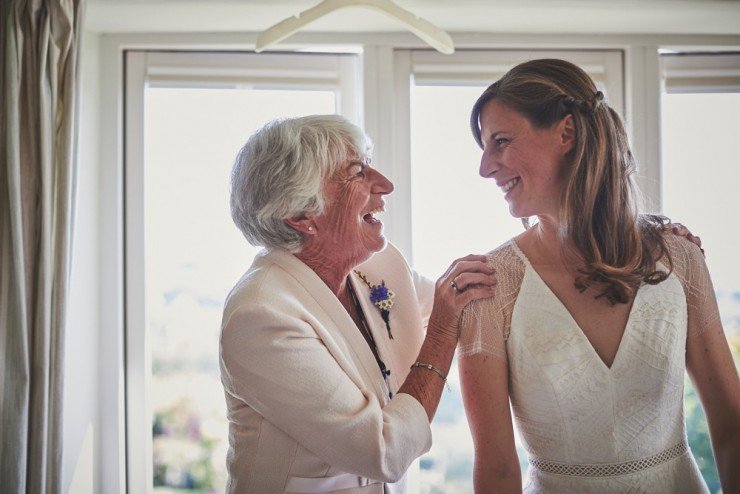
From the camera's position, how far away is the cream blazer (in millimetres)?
1713

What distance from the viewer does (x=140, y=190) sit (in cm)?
286

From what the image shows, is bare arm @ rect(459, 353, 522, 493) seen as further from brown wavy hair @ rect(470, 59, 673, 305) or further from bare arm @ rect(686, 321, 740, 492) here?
bare arm @ rect(686, 321, 740, 492)

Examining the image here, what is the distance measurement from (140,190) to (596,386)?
183cm

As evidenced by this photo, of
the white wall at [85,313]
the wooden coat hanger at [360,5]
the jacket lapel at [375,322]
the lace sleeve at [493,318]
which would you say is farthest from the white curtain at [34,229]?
the lace sleeve at [493,318]

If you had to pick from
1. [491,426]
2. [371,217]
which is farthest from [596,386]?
[371,217]

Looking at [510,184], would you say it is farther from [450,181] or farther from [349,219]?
[450,181]

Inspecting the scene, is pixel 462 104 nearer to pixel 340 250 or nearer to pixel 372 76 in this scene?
pixel 372 76

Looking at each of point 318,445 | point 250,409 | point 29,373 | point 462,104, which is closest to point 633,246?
point 318,445

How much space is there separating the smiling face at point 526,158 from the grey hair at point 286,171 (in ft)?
1.20

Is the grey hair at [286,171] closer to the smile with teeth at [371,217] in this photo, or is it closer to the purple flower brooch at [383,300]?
the smile with teeth at [371,217]

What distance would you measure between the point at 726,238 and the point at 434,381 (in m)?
1.77

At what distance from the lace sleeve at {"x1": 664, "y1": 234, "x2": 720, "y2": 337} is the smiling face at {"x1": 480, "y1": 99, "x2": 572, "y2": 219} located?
1.00 ft

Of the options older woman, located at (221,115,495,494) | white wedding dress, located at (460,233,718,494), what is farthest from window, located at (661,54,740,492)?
older woman, located at (221,115,495,494)

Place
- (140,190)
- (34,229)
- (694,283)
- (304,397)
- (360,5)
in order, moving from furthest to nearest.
A: (140,190) < (34,229) < (360,5) < (694,283) < (304,397)
